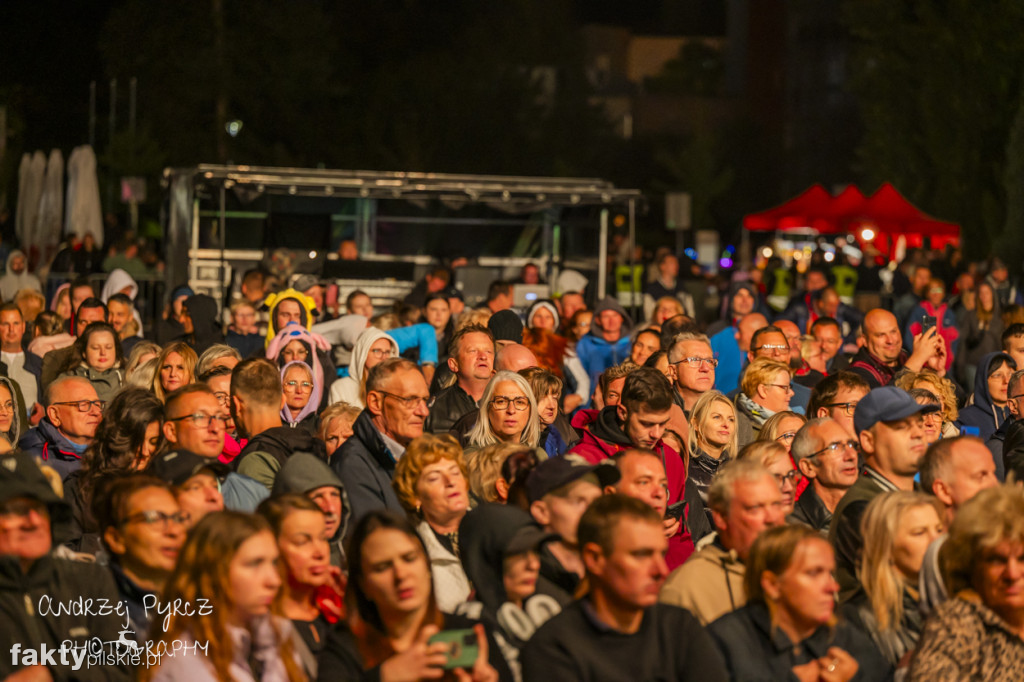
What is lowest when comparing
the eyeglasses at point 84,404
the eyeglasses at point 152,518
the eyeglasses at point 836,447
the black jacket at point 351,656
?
the black jacket at point 351,656

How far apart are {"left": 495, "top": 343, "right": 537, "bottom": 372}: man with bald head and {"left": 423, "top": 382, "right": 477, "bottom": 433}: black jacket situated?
266 mm

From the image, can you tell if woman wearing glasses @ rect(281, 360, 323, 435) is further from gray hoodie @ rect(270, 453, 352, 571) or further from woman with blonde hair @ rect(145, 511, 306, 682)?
woman with blonde hair @ rect(145, 511, 306, 682)

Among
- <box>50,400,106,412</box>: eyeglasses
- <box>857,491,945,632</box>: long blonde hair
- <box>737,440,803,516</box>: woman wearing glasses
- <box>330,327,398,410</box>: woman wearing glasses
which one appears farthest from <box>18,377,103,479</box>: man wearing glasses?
<box>857,491,945,632</box>: long blonde hair

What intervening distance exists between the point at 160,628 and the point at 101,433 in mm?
2143

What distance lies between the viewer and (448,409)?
7980 millimetres

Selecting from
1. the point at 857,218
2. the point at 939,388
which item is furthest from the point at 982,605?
the point at 857,218

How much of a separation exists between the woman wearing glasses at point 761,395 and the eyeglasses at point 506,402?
1584mm

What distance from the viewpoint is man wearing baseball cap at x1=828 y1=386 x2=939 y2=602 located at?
5633mm

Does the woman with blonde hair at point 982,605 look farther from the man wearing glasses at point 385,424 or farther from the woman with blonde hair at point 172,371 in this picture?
the woman with blonde hair at point 172,371

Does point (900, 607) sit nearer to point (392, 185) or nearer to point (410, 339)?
point (410, 339)

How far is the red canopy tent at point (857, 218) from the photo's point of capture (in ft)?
76.3

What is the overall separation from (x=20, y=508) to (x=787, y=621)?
2451mm

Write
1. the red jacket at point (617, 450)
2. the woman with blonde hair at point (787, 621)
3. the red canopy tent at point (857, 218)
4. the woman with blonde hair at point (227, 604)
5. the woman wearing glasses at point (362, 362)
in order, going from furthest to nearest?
1. the red canopy tent at point (857, 218)
2. the woman wearing glasses at point (362, 362)
3. the red jacket at point (617, 450)
4. the woman with blonde hair at point (787, 621)
5. the woman with blonde hair at point (227, 604)

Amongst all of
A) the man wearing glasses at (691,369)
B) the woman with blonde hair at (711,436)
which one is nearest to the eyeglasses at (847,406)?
the woman with blonde hair at (711,436)
